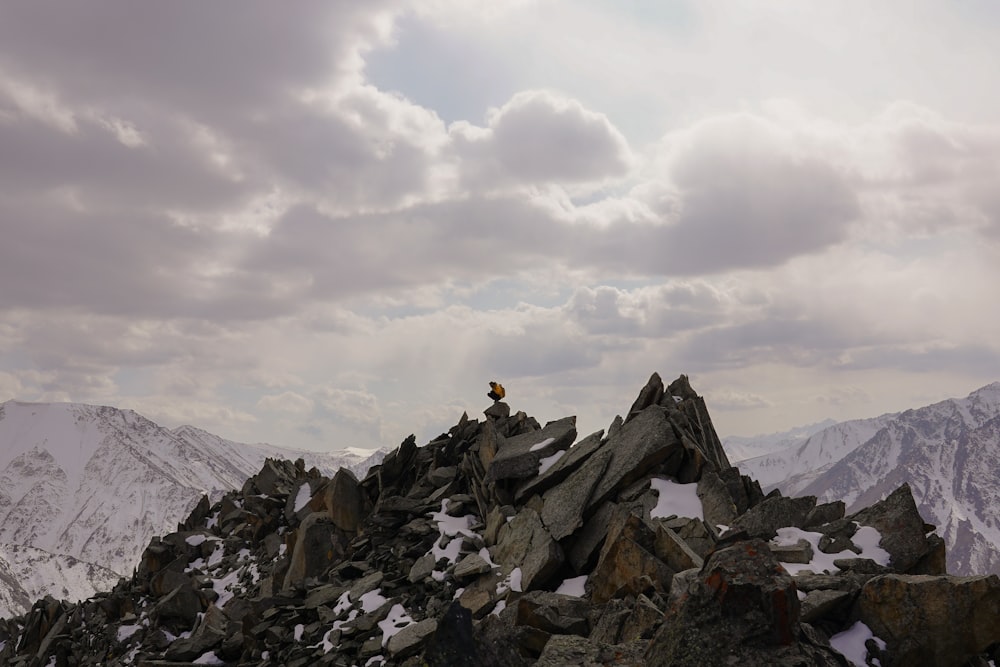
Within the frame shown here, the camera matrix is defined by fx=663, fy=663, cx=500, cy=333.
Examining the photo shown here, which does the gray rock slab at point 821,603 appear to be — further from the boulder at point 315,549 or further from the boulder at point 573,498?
the boulder at point 315,549

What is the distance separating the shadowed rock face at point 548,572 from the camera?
13734mm

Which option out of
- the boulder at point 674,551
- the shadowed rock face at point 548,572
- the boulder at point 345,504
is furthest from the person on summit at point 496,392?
the boulder at point 674,551

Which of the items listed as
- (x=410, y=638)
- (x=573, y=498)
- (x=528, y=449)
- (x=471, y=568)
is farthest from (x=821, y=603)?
(x=528, y=449)

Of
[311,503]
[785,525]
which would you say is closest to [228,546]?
[311,503]

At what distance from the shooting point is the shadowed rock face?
13734mm

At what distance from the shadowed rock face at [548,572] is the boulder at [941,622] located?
42 millimetres

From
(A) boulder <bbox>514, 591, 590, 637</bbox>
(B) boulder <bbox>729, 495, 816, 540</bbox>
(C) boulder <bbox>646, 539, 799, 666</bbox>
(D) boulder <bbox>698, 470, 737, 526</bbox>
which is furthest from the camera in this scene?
(D) boulder <bbox>698, 470, 737, 526</bbox>

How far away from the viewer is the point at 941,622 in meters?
15.0

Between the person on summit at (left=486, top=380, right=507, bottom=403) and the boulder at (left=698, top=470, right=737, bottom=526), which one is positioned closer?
the boulder at (left=698, top=470, right=737, bottom=526)

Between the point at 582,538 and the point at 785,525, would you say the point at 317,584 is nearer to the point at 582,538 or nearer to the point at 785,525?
the point at 582,538

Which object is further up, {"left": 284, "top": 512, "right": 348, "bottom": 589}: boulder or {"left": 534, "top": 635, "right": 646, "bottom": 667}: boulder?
{"left": 534, "top": 635, "right": 646, "bottom": 667}: boulder

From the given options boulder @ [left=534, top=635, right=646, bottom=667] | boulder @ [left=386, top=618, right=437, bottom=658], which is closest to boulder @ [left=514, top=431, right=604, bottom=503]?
boulder @ [left=386, top=618, right=437, bottom=658]

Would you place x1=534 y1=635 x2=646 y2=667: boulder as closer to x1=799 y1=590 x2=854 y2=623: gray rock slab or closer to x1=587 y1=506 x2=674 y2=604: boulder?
x1=799 y1=590 x2=854 y2=623: gray rock slab

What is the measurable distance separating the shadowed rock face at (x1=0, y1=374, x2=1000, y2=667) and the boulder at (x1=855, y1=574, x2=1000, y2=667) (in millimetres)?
42
